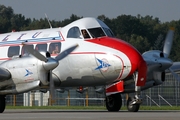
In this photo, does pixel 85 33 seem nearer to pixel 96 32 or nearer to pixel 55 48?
pixel 96 32

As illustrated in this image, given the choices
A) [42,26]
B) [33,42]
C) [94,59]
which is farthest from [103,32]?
[42,26]

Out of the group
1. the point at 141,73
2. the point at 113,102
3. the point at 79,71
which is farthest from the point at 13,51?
the point at 141,73

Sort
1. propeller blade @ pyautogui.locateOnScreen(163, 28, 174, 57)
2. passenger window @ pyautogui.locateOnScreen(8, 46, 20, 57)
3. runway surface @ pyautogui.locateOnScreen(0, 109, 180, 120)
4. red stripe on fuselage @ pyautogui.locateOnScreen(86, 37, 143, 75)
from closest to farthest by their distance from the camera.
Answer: runway surface @ pyautogui.locateOnScreen(0, 109, 180, 120) → red stripe on fuselage @ pyautogui.locateOnScreen(86, 37, 143, 75) → passenger window @ pyautogui.locateOnScreen(8, 46, 20, 57) → propeller blade @ pyautogui.locateOnScreen(163, 28, 174, 57)

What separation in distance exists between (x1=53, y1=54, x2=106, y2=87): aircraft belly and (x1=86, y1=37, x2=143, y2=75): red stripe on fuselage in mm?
839

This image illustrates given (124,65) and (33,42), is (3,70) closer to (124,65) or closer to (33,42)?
(33,42)

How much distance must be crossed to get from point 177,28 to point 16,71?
8667cm

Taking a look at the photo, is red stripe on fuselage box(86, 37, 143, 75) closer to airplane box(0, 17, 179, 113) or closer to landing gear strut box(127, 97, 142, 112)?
airplane box(0, 17, 179, 113)

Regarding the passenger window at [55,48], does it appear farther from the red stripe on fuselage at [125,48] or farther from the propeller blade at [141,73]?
the propeller blade at [141,73]

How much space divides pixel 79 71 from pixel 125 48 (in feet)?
8.83

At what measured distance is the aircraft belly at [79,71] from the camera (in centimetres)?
3111

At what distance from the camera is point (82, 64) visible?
31.3m

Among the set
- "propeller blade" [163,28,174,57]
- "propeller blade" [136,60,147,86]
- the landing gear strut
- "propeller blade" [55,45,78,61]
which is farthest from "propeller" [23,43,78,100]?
"propeller blade" [163,28,174,57]

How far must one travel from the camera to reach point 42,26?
113688 mm

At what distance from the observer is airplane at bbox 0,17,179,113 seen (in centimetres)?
3038
